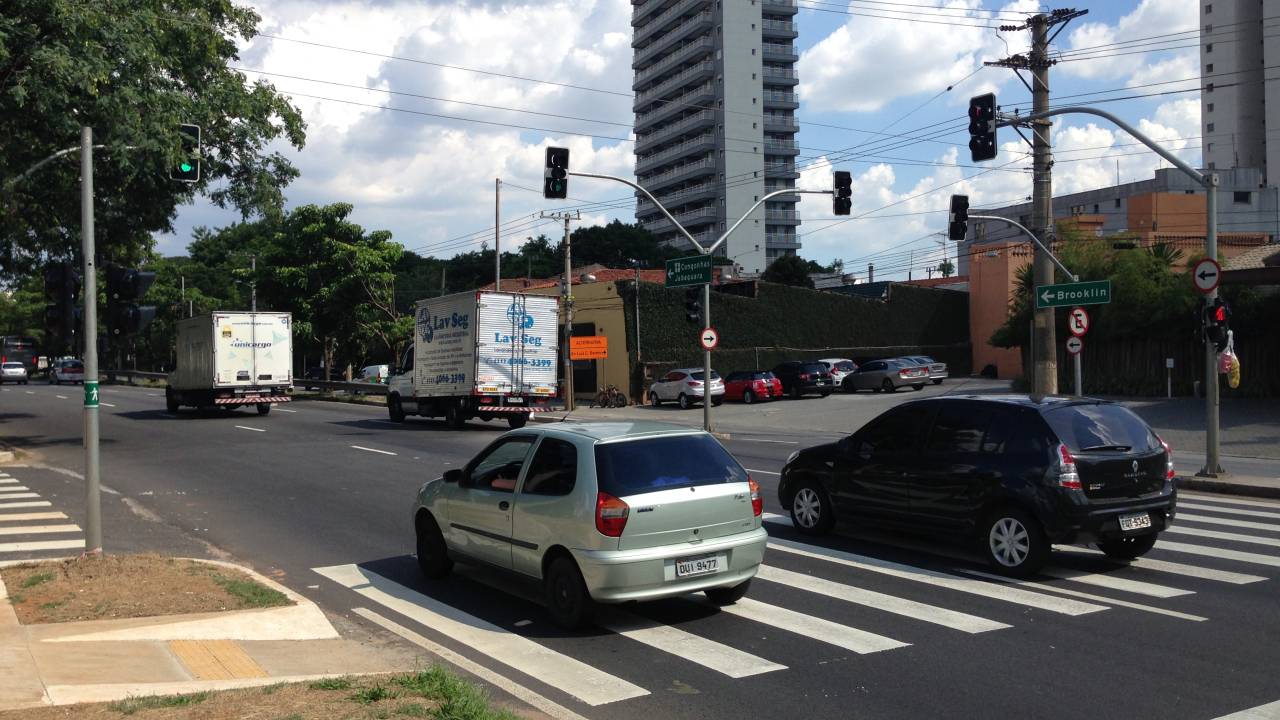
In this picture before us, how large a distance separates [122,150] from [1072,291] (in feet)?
64.9

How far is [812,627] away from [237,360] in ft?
95.8

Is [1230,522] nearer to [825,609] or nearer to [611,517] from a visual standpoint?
[825,609]

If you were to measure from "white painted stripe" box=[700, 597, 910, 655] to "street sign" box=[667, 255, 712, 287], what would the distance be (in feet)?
63.2

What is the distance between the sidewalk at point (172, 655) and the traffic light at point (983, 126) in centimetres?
1596

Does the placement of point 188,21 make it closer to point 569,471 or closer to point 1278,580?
point 569,471

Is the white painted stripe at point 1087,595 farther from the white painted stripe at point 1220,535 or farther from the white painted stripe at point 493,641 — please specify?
the white painted stripe at point 493,641

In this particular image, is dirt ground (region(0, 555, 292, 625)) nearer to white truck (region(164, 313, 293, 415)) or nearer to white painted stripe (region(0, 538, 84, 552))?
white painted stripe (region(0, 538, 84, 552))

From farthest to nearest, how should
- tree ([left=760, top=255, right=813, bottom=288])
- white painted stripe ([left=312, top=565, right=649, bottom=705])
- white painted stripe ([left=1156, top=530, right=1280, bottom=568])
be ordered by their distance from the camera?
tree ([left=760, top=255, right=813, bottom=288])
white painted stripe ([left=1156, top=530, right=1280, bottom=568])
white painted stripe ([left=312, top=565, right=649, bottom=705])

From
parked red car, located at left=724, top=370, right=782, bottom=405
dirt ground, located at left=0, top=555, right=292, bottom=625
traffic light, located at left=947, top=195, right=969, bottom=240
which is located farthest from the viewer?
parked red car, located at left=724, top=370, right=782, bottom=405

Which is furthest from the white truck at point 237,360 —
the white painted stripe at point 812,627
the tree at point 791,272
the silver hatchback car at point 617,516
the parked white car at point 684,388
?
the tree at point 791,272

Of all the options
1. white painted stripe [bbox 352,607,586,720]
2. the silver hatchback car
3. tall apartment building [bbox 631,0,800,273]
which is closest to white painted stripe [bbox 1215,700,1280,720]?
the silver hatchback car

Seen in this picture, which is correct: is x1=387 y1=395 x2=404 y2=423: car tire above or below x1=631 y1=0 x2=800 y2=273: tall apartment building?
below

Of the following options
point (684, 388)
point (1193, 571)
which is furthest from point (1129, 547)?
point (684, 388)

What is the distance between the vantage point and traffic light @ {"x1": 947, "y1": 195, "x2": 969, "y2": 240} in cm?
Answer: 2548
